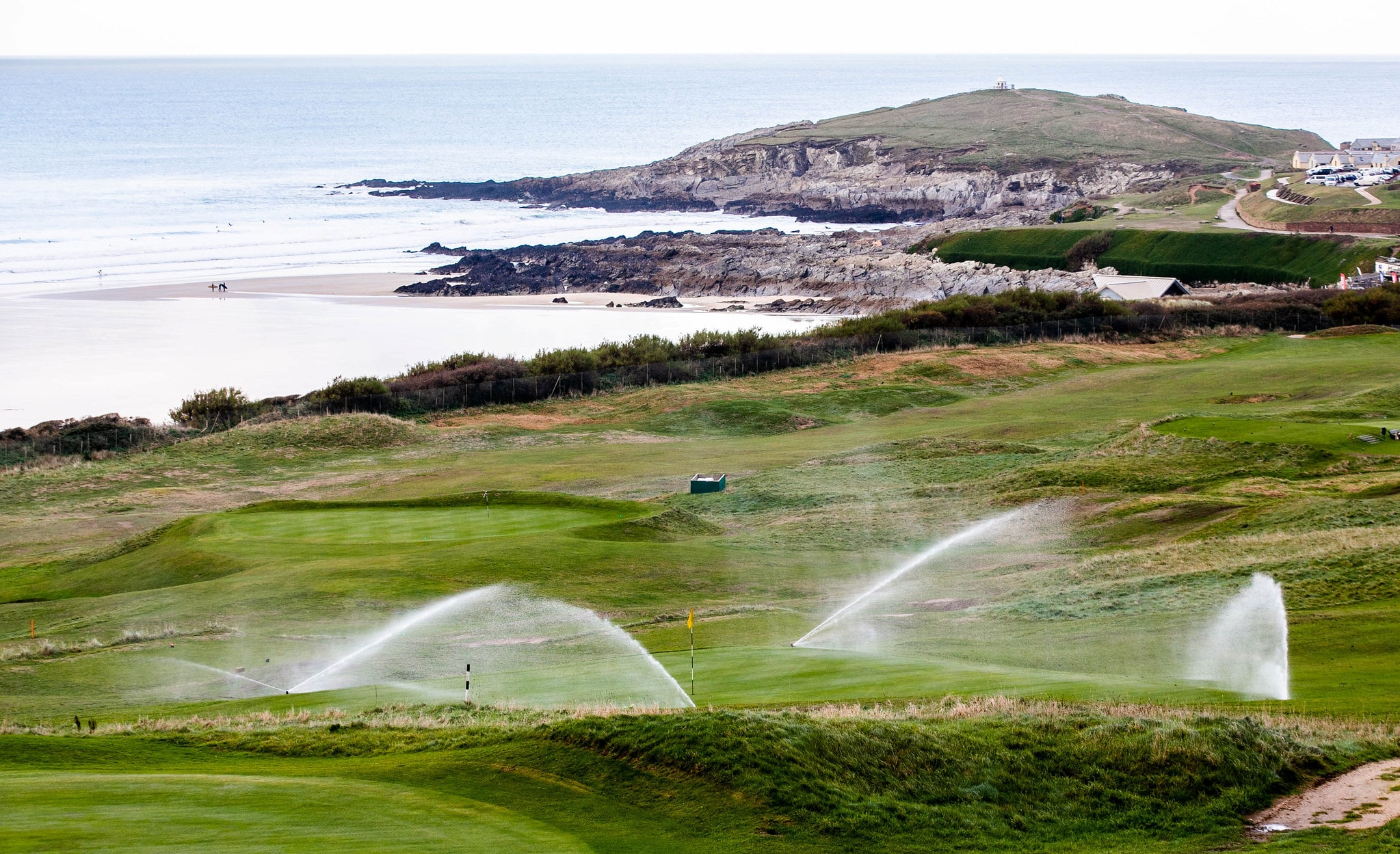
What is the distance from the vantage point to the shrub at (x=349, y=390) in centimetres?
5369

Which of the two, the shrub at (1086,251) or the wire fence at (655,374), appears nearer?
the wire fence at (655,374)

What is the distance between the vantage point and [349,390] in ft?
176

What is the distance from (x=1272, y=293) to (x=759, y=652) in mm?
68406

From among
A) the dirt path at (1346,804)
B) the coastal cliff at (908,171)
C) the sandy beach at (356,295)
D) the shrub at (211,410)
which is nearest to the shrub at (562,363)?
the shrub at (211,410)

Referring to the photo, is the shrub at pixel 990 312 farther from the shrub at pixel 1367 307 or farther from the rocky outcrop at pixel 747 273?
the rocky outcrop at pixel 747 273

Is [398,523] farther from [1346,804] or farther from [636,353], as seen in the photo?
[636,353]

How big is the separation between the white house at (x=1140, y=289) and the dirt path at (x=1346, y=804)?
Answer: 70193 millimetres

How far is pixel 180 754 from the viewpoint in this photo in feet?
50.2

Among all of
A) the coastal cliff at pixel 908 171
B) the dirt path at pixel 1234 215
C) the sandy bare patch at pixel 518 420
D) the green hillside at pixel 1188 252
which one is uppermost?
the coastal cliff at pixel 908 171

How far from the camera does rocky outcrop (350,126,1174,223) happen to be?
15012cm

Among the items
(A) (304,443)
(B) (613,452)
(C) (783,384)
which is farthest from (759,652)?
(C) (783,384)

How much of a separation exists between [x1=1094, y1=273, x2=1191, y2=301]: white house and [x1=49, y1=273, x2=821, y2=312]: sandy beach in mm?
22575

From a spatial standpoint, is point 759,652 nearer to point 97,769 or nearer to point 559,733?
point 559,733

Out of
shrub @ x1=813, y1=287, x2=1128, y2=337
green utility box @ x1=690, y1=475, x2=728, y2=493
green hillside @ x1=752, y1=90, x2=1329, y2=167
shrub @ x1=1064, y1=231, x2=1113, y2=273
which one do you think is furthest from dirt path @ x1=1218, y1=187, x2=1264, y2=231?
green utility box @ x1=690, y1=475, x2=728, y2=493
